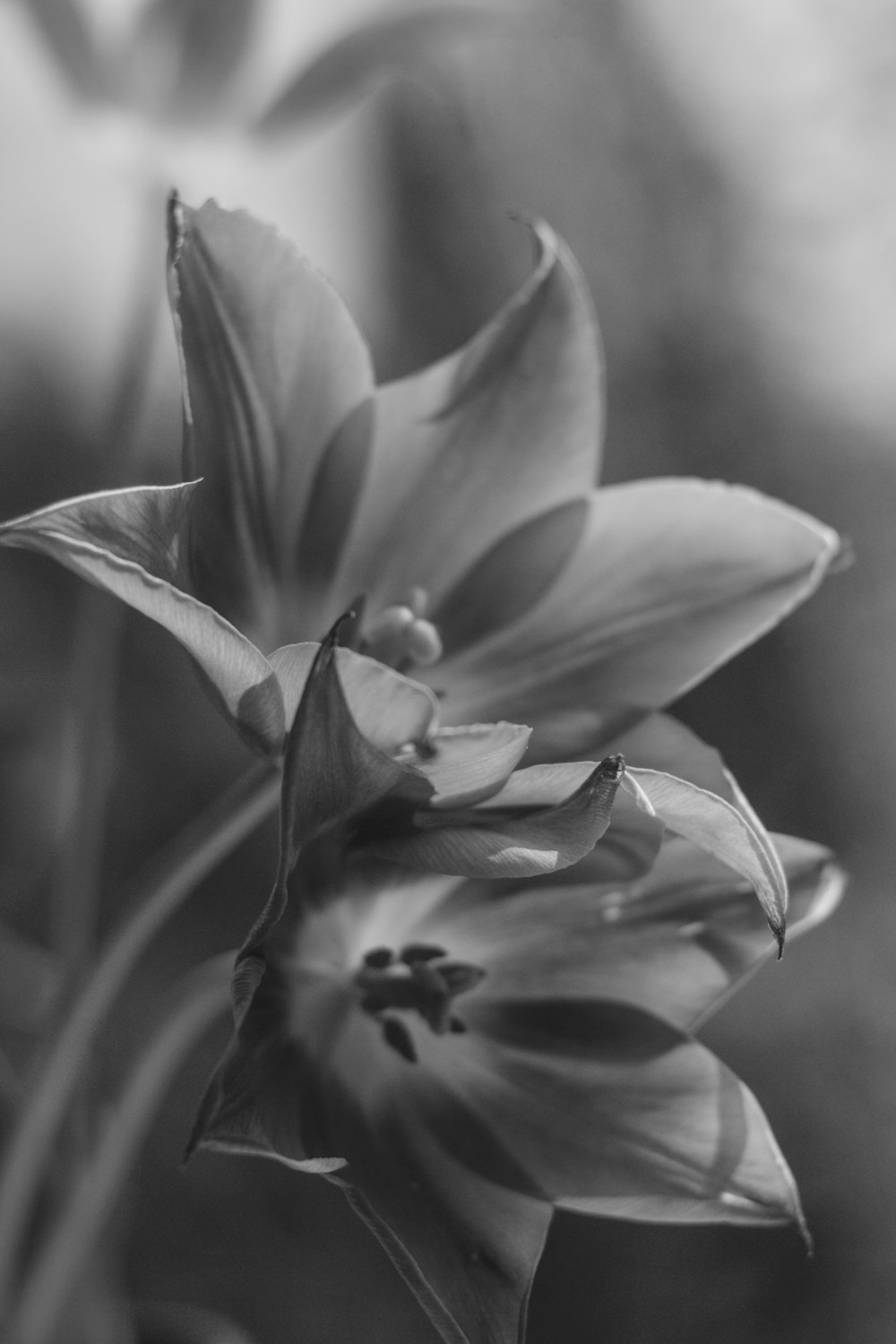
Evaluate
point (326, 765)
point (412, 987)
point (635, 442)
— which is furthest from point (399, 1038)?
point (635, 442)

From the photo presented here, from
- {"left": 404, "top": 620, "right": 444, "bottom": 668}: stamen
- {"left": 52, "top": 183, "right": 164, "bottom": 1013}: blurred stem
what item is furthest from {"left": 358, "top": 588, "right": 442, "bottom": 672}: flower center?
{"left": 52, "top": 183, "right": 164, "bottom": 1013}: blurred stem

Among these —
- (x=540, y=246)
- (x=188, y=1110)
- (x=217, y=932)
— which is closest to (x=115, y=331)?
(x=217, y=932)

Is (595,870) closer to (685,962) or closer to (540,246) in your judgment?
(685,962)

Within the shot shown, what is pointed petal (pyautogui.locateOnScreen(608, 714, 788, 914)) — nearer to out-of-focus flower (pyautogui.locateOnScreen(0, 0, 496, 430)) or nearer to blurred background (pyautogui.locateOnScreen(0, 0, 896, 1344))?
out-of-focus flower (pyautogui.locateOnScreen(0, 0, 496, 430))

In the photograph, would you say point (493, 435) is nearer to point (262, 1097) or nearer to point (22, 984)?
point (262, 1097)

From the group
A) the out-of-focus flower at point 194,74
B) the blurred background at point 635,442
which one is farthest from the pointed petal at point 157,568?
the blurred background at point 635,442

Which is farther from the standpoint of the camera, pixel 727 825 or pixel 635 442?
pixel 635 442

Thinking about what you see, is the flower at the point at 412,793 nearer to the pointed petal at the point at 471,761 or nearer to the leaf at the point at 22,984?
the pointed petal at the point at 471,761
